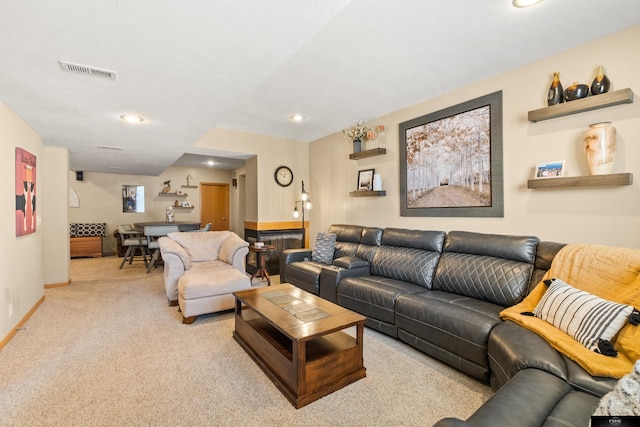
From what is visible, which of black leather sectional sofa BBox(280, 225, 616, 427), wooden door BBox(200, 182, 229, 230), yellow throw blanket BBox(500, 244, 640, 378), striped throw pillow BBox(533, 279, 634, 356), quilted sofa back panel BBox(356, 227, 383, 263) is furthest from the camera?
wooden door BBox(200, 182, 229, 230)

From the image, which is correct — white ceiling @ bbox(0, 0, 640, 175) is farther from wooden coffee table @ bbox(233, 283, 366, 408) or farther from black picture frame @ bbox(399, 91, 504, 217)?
wooden coffee table @ bbox(233, 283, 366, 408)

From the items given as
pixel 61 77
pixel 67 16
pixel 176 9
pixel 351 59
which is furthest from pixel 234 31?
pixel 61 77

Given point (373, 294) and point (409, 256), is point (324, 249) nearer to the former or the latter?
point (409, 256)

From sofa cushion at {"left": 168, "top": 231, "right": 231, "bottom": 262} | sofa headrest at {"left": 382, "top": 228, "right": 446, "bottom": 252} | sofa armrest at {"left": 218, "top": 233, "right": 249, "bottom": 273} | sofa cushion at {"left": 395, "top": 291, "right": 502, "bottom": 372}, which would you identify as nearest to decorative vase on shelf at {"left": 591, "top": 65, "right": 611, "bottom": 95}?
sofa headrest at {"left": 382, "top": 228, "right": 446, "bottom": 252}

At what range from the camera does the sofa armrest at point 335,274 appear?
315 centimetres

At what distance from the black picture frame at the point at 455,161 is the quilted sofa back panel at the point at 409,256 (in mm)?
372

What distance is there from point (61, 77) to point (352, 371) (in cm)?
292

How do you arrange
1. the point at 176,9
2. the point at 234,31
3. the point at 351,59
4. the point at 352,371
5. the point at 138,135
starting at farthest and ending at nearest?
the point at 138,135 < the point at 351,59 < the point at 352,371 < the point at 234,31 < the point at 176,9

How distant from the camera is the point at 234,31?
1.58 metres

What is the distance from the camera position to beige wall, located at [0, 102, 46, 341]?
2531 mm

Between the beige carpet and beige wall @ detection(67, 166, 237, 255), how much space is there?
5.22m

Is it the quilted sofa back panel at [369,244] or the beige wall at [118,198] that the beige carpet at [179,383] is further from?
the beige wall at [118,198]

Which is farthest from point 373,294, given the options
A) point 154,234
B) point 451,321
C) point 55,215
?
point 55,215

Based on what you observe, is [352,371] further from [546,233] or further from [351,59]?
[351,59]
